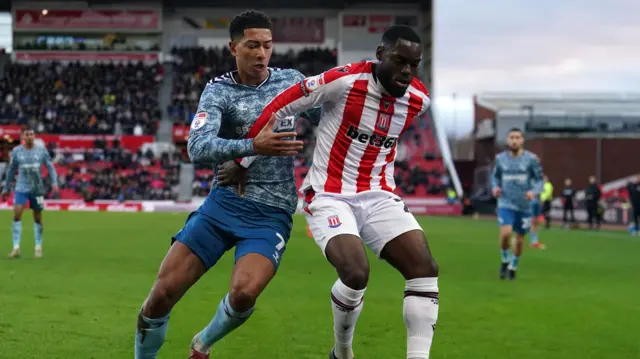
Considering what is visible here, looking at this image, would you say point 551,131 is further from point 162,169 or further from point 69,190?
point 69,190

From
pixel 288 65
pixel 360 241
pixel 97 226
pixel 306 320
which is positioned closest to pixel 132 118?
pixel 288 65

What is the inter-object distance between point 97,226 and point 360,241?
20.8 metres

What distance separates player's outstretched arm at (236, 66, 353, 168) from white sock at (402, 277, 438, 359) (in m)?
1.42

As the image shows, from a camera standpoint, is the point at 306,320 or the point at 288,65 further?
the point at 288,65

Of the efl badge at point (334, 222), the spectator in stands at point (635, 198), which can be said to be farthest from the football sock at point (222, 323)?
the spectator in stands at point (635, 198)

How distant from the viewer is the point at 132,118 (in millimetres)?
45812

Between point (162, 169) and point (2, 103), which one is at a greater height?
Result: point (2, 103)

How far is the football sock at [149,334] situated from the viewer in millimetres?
5238

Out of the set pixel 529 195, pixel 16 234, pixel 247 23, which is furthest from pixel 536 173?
pixel 16 234

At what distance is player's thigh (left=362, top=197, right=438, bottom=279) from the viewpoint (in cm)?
539

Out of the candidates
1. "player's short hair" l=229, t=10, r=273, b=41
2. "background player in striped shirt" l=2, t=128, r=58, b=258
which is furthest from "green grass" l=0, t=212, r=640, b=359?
"player's short hair" l=229, t=10, r=273, b=41

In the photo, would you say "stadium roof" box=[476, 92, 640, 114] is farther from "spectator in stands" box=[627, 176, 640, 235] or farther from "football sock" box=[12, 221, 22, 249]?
"football sock" box=[12, 221, 22, 249]

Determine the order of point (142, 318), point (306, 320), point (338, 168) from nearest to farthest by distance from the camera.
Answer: point (142, 318) → point (338, 168) → point (306, 320)

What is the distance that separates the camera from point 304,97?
5633 mm
